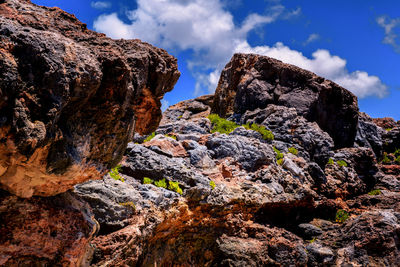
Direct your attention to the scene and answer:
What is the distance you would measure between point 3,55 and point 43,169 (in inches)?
57.8

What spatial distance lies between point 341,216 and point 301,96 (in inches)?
278

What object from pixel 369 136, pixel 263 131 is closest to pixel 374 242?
pixel 263 131

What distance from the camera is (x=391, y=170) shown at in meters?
17.0

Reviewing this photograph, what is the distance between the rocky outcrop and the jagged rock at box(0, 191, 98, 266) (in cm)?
27

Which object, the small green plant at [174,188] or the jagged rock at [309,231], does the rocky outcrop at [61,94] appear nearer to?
the small green plant at [174,188]

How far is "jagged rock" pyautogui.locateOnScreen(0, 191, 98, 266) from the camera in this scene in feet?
12.8

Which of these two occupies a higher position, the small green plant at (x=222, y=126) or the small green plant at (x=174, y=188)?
the small green plant at (x=222, y=126)

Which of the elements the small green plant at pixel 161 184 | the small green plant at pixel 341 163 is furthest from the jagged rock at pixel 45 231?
the small green plant at pixel 341 163

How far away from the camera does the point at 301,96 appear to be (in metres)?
16.3

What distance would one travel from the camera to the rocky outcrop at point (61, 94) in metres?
2.98

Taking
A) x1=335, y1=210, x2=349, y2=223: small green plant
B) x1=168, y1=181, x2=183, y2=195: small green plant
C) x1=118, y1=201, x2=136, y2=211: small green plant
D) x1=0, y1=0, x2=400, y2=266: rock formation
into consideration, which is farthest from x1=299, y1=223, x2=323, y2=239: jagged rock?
x1=118, y1=201, x2=136, y2=211: small green plant

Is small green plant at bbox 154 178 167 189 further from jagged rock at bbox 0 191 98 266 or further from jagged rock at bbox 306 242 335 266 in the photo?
jagged rock at bbox 306 242 335 266

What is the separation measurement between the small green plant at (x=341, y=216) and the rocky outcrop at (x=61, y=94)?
1073 centimetres

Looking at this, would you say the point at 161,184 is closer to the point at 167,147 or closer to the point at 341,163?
the point at 167,147
